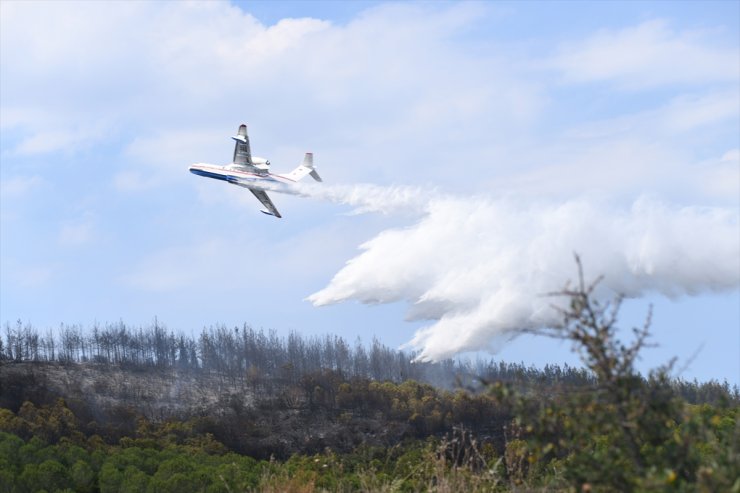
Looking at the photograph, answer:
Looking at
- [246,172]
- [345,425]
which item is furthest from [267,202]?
[345,425]

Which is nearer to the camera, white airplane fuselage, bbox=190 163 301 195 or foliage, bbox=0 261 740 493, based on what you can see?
foliage, bbox=0 261 740 493

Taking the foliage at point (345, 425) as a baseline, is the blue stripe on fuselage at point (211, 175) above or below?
above

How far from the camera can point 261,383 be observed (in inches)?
6634

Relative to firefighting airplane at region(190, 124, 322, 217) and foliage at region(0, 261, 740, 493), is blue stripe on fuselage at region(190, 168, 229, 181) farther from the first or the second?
foliage at region(0, 261, 740, 493)

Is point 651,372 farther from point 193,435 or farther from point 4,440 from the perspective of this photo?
point 193,435

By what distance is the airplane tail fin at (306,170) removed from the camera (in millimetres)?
74000

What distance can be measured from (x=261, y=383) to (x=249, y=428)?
4125 centimetres

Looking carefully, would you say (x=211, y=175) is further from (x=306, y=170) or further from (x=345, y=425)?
(x=345, y=425)

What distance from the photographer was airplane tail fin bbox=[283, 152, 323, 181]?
243 feet

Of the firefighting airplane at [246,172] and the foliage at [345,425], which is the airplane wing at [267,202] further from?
the foliage at [345,425]

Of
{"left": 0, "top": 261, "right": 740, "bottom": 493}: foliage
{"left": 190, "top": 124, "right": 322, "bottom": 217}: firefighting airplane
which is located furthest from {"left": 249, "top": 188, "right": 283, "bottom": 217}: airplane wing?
{"left": 0, "top": 261, "right": 740, "bottom": 493}: foliage

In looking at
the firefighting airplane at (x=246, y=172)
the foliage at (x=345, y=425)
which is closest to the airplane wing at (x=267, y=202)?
the firefighting airplane at (x=246, y=172)

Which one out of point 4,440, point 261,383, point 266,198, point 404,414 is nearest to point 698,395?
point 404,414

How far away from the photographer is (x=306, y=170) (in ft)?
247
